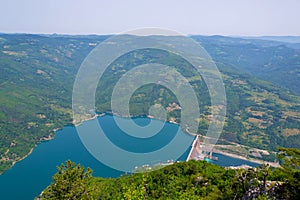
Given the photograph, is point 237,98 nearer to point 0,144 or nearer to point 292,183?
point 0,144

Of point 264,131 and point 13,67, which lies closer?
point 264,131

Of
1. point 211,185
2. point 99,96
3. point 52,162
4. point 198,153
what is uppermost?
point 211,185

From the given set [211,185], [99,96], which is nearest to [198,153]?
[211,185]

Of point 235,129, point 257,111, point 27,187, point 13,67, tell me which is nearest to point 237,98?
point 257,111

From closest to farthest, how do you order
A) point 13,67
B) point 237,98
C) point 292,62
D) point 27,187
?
point 27,187 < point 237,98 < point 13,67 < point 292,62

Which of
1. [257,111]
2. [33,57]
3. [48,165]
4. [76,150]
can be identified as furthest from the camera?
[33,57]

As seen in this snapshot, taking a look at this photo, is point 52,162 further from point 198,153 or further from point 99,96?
point 99,96

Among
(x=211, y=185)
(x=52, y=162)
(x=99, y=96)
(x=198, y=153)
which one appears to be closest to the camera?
(x=211, y=185)

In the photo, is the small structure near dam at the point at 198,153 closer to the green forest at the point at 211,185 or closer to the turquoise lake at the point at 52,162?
the turquoise lake at the point at 52,162

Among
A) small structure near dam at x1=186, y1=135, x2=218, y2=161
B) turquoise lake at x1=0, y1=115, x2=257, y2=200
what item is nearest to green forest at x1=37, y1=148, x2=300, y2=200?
turquoise lake at x1=0, y1=115, x2=257, y2=200
